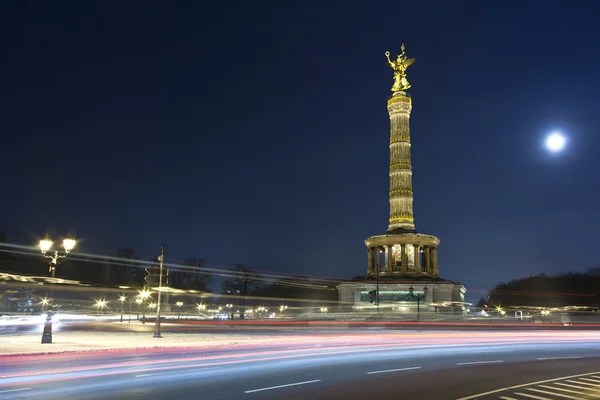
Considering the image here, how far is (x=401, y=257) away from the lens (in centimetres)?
6956

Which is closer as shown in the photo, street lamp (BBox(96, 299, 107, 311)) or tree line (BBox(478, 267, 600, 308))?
street lamp (BBox(96, 299, 107, 311))

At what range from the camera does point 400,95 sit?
2921 inches

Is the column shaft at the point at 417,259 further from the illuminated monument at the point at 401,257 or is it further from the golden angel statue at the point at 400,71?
the golden angel statue at the point at 400,71

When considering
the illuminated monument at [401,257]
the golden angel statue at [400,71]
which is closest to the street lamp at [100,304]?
the illuminated monument at [401,257]

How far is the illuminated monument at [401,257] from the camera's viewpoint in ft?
212

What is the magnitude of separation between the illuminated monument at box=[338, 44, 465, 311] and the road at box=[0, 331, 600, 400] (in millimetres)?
44511

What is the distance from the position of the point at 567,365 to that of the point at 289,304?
10832 centimetres

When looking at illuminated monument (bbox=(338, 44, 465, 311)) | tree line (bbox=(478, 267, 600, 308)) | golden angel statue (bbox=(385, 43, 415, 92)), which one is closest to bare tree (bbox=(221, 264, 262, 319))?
illuminated monument (bbox=(338, 44, 465, 311))

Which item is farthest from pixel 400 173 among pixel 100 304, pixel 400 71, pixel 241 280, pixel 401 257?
pixel 100 304

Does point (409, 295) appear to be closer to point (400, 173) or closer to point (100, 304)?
point (400, 173)

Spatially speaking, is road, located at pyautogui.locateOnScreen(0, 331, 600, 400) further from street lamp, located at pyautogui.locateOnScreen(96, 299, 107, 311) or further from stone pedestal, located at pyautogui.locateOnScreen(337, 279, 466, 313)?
street lamp, located at pyautogui.locateOnScreen(96, 299, 107, 311)

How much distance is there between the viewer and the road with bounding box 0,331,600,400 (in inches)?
402

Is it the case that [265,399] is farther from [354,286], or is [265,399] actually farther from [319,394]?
[354,286]

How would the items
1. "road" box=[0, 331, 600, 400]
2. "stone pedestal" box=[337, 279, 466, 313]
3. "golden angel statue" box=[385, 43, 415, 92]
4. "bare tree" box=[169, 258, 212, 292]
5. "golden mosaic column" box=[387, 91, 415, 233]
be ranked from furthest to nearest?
1. "bare tree" box=[169, 258, 212, 292]
2. "golden angel statue" box=[385, 43, 415, 92]
3. "golden mosaic column" box=[387, 91, 415, 233]
4. "stone pedestal" box=[337, 279, 466, 313]
5. "road" box=[0, 331, 600, 400]
